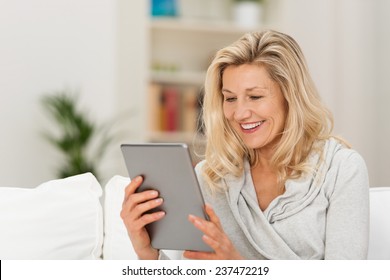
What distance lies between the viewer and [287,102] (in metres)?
1.66

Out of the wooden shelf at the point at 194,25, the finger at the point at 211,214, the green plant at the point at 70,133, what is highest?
the wooden shelf at the point at 194,25

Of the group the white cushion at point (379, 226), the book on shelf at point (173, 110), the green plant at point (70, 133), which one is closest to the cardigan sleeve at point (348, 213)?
the white cushion at point (379, 226)

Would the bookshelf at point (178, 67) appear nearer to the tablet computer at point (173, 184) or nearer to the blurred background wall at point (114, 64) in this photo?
the blurred background wall at point (114, 64)

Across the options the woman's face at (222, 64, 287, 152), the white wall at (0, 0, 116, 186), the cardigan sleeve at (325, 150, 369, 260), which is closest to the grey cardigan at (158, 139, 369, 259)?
the cardigan sleeve at (325, 150, 369, 260)

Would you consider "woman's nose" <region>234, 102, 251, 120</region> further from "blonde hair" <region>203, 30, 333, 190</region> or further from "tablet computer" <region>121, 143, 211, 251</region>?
"tablet computer" <region>121, 143, 211, 251</region>

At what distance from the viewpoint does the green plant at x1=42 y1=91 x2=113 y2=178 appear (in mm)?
3828

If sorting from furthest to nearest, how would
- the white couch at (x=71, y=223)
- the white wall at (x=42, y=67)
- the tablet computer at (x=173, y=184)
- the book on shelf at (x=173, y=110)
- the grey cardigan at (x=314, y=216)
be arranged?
the book on shelf at (x=173, y=110) → the white wall at (x=42, y=67) → the white couch at (x=71, y=223) → the grey cardigan at (x=314, y=216) → the tablet computer at (x=173, y=184)

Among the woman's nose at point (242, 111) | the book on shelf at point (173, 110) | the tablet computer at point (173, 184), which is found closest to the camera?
the tablet computer at point (173, 184)

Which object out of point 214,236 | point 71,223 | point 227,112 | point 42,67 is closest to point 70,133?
point 42,67

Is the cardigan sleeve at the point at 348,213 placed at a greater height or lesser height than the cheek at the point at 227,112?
lesser

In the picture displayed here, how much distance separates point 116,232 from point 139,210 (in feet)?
1.28

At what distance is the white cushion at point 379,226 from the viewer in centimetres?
169

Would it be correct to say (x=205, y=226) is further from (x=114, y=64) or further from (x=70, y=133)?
(x=114, y=64)

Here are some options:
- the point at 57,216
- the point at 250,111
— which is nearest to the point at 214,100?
the point at 250,111
